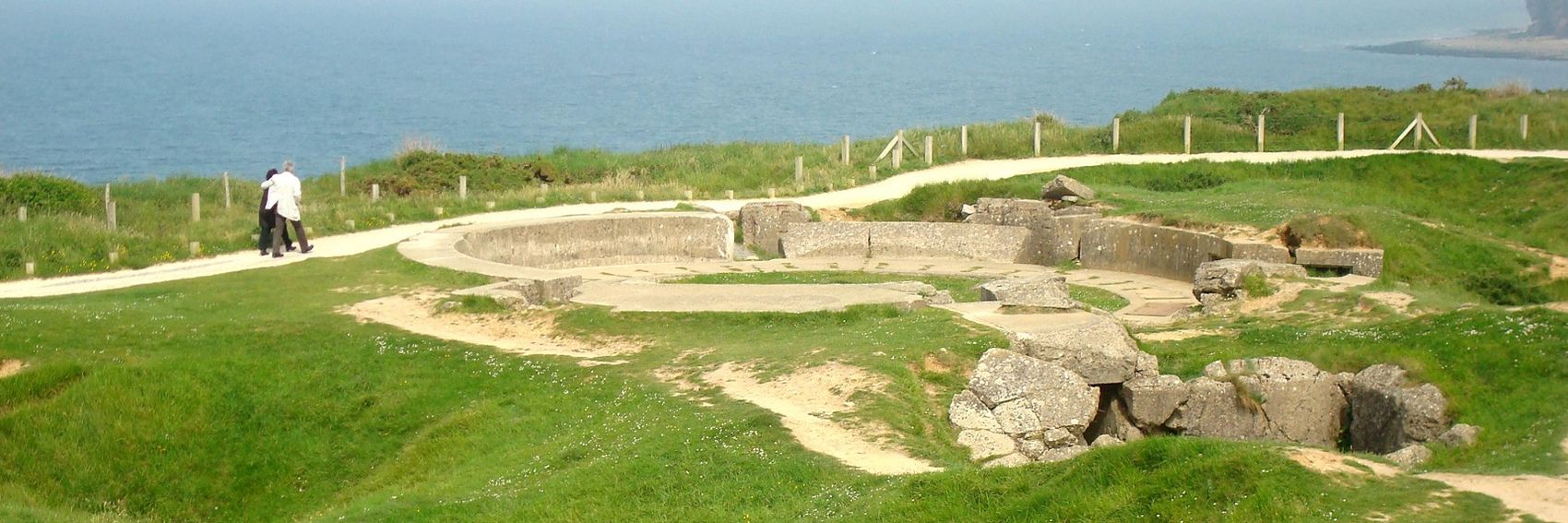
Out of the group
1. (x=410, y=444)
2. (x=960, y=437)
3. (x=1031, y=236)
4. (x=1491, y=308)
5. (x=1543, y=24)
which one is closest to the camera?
(x=960, y=437)

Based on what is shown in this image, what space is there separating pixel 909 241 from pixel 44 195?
63.2 feet

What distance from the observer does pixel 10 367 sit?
71.1 feet

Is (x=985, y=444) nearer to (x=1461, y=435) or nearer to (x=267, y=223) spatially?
(x=1461, y=435)

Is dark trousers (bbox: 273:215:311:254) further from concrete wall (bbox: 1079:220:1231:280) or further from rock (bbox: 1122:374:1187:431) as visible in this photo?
rock (bbox: 1122:374:1187:431)

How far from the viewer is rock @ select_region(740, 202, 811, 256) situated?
116 feet

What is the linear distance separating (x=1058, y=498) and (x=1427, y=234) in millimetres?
18221

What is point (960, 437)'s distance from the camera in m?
18.5

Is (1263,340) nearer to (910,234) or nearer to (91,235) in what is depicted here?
(910,234)

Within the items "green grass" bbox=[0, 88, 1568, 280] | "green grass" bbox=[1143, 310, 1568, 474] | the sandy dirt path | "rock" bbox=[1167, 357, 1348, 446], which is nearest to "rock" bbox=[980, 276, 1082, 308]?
"green grass" bbox=[1143, 310, 1568, 474]

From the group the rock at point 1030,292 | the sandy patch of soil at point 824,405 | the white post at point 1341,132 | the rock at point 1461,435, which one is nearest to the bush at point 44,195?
the rock at point 1030,292

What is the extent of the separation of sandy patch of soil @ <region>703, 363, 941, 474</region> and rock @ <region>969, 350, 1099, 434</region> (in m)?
1.29

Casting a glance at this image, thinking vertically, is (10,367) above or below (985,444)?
above

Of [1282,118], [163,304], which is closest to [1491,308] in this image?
[163,304]

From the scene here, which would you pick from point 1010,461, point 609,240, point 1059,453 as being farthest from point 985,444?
point 609,240
